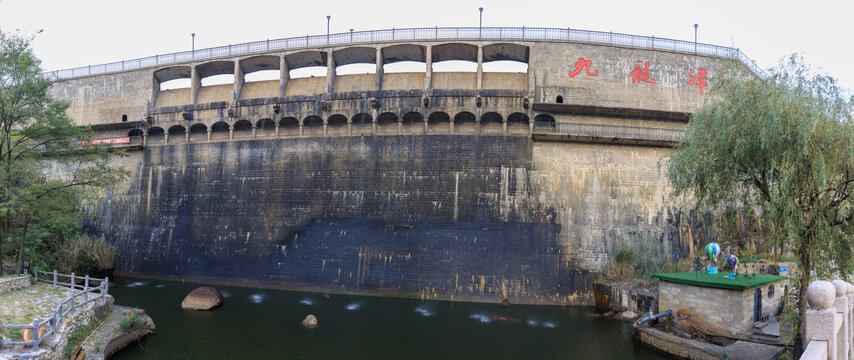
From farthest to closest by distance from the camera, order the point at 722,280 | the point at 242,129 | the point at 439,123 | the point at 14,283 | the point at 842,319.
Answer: the point at 242,129 < the point at 439,123 < the point at 722,280 < the point at 14,283 < the point at 842,319

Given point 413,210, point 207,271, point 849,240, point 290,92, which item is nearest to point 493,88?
point 413,210

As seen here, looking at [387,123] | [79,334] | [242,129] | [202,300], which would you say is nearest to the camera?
[79,334]

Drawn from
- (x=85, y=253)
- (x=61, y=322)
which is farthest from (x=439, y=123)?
(x=85, y=253)

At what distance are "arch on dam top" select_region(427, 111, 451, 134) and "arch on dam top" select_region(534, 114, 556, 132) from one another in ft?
13.8

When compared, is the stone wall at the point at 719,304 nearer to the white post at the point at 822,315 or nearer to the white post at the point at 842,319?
the white post at the point at 842,319

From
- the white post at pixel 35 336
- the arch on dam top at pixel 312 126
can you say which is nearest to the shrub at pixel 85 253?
the arch on dam top at pixel 312 126

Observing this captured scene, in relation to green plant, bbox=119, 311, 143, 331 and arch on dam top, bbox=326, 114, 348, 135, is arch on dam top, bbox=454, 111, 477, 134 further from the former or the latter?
green plant, bbox=119, 311, 143, 331

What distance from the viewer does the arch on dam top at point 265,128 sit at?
23734mm

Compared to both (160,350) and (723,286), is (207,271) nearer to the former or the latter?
(160,350)

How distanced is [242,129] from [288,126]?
9.26 feet

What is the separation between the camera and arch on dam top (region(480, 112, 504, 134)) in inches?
843

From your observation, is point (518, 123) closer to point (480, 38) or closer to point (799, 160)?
point (480, 38)

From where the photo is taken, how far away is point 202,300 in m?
18.3

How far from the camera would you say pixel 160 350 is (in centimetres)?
1342
